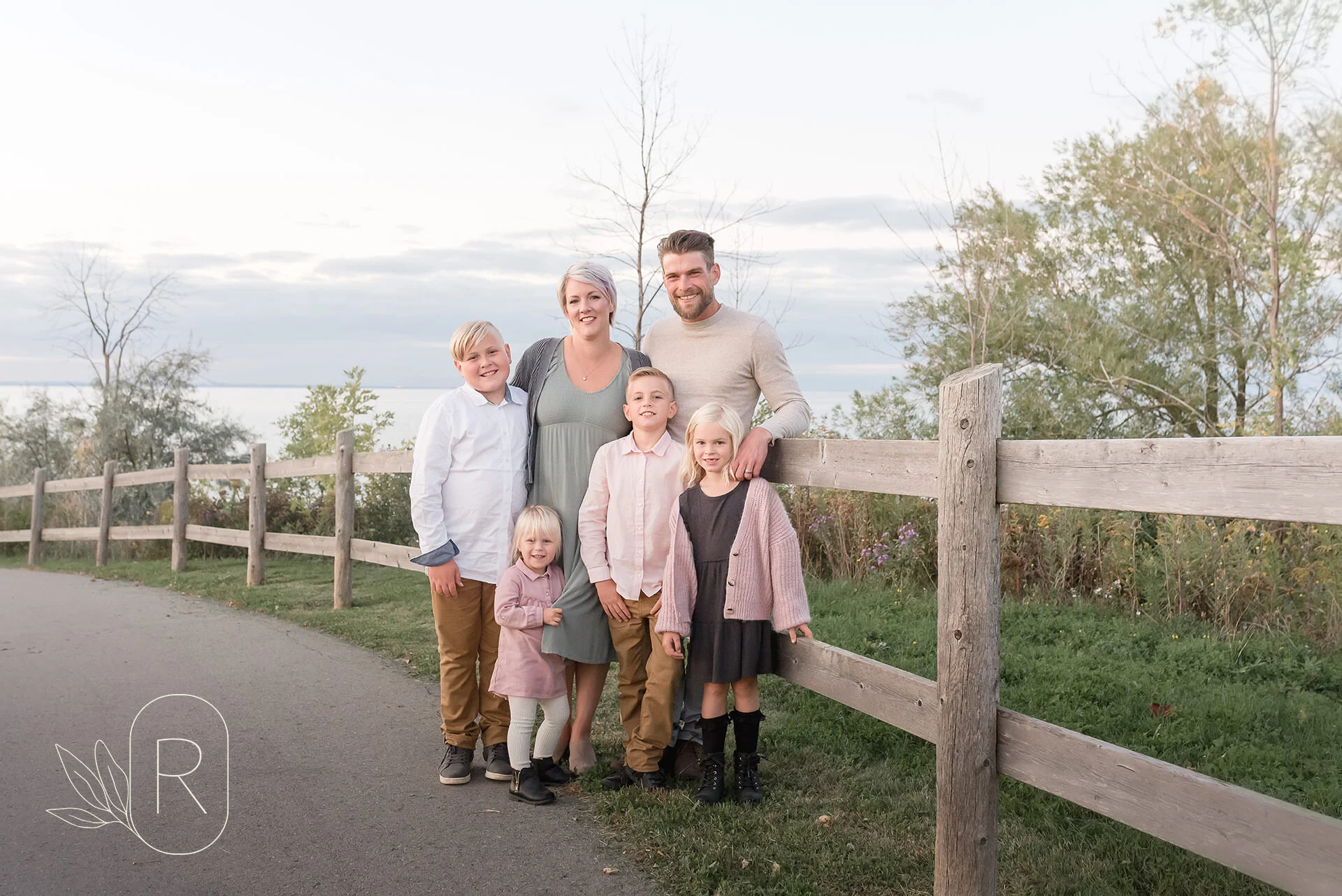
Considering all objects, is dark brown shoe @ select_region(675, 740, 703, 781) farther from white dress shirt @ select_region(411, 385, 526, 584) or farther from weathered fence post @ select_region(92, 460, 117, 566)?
weathered fence post @ select_region(92, 460, 117, 566)

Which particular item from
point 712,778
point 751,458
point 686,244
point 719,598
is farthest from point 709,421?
point 712,778

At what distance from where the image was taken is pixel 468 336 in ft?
15.9

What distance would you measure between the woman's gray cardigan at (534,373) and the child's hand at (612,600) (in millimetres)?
669

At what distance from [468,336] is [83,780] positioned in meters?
2.69

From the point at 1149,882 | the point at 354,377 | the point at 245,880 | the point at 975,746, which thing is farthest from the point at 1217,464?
the point at 354,377

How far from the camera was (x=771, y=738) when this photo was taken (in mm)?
5336

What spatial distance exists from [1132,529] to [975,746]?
4.99 meters

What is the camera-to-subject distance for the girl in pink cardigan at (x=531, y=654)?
15.1ft

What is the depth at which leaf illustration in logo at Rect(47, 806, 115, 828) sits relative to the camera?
4.25 metres

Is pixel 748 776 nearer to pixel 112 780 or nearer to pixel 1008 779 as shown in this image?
pixel 1008 779

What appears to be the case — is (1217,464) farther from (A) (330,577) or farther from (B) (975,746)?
(A) (330,577)

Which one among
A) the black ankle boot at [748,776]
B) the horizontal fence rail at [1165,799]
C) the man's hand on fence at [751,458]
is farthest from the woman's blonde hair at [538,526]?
the horizontal fence rail at [1165,799]

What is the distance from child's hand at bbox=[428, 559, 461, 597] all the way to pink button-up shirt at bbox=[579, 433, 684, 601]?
0.65 meters

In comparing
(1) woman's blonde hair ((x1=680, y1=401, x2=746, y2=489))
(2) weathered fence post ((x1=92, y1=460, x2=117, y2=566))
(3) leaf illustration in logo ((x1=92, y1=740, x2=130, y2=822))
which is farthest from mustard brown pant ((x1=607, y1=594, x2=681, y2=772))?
(2) weathered fence post ((x1=92, y1=460, x2=117, y2=566))
